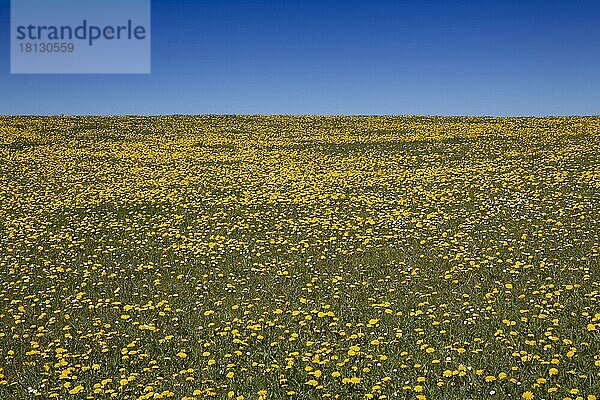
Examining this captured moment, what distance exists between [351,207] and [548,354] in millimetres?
9738

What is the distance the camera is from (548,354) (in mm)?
7848

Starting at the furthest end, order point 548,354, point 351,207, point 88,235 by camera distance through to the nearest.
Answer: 1. point 351,207
2. point 88,235
3. point 548,354

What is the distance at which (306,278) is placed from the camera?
11680mm

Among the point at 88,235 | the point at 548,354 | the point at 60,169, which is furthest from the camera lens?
the point at 60,169

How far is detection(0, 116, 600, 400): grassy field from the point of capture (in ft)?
25.2

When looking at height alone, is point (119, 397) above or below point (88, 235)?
below

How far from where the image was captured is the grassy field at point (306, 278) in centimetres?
767

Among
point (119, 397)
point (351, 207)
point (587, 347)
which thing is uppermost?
point (351, 207)

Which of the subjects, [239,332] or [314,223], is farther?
[314,223]

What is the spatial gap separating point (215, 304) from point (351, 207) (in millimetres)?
7583

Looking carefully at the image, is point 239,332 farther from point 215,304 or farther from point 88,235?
point 88,235

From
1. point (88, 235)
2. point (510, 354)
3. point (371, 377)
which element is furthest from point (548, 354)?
point (88, 235)

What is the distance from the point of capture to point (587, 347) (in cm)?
793

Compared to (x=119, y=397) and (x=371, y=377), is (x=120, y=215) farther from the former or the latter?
(x=371, y=377)
